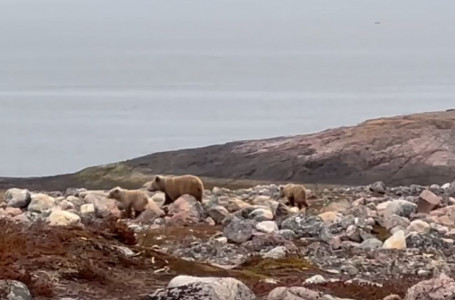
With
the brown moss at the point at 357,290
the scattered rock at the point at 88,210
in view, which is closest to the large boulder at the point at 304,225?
the scattered rock at the point at 88,210

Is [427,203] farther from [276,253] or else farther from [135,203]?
[276,253]

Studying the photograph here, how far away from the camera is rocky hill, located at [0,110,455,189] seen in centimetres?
4500

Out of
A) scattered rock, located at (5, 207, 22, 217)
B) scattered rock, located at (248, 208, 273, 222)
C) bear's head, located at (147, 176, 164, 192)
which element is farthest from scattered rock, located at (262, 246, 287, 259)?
bear's head, located at (147, 176, 164, 192)

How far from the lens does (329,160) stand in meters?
47.9

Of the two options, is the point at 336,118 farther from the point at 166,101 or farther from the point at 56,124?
the point at 166,101

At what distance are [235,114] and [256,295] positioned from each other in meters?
113

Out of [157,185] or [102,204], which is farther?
[157,185]

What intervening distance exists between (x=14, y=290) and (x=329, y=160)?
133 ft

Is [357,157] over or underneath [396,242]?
over

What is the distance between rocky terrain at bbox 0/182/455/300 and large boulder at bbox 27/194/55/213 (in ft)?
0.14

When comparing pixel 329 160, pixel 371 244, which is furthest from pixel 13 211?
pixel 329 160

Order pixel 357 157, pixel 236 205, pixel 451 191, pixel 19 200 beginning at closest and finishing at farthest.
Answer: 1. pixel 19 200
2. pixel 236 205
3. pixel 451 191
4. pixel 357 157

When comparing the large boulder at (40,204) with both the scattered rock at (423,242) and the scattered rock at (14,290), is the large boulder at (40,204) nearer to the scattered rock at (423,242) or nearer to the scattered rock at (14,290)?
the scattered rock at (423,242)

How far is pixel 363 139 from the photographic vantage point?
49.2 metres
